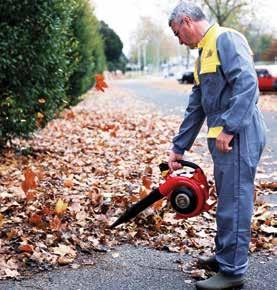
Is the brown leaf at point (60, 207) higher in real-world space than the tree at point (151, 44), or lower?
lower

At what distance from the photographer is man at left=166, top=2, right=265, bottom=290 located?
10.6 ft

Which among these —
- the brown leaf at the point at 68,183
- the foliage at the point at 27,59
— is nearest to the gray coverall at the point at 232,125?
the brown leaf at the point at 68,183

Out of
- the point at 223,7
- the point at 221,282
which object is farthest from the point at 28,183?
the point at 223,7

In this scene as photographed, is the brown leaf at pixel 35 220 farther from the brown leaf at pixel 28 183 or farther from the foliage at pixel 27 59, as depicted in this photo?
the foliage at pixel 27 59

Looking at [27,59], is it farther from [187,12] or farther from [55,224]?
[187,12]

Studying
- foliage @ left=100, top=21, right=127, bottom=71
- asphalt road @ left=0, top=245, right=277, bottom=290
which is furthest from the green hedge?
foliage @ left=100, top=21, right=127, bottom=71

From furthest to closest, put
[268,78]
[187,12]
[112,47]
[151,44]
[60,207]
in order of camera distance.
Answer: [151,44], [112,47], [268,78], [60,207], [187,12]

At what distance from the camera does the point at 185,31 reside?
341 cm

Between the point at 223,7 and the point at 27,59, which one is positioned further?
the point at 223,7

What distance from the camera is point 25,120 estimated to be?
8.00 metres

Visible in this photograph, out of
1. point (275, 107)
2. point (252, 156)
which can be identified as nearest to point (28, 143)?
point (252, 156)

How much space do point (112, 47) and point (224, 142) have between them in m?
60.5

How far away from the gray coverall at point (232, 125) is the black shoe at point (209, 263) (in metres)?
0.31

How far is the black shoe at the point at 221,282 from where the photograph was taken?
352 centimetres
